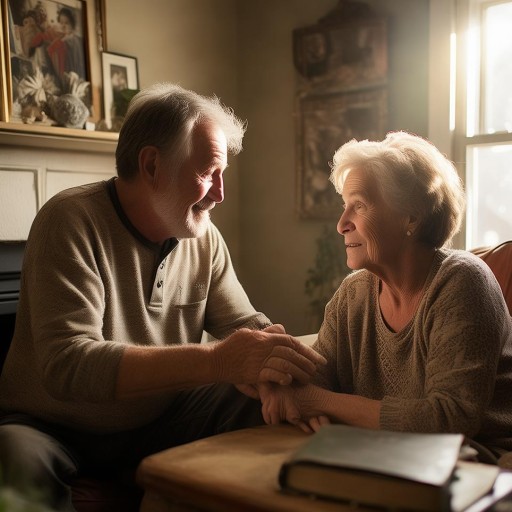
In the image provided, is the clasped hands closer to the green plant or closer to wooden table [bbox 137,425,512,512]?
wooden table [bbox 137,425,512,512]

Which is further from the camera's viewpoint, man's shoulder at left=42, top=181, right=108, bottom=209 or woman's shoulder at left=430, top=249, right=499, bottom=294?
man's shoulder at left=42, top=181, right=108, bottom=209

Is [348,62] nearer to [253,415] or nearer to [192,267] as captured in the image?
[192,267]

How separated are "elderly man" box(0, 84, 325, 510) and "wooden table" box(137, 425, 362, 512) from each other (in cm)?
28

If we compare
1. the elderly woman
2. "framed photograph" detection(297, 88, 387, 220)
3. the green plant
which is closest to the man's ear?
the elderly woman

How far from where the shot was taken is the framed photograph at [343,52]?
3.20 metres

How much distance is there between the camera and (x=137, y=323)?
6.11 feet

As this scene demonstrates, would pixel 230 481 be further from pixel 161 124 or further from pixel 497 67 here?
pixel 497 67

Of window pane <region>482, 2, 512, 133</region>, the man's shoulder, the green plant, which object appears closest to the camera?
the man's shoulder

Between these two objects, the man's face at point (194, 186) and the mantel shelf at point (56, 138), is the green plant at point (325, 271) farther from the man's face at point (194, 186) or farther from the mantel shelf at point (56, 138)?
the man's face at point (194, 186)

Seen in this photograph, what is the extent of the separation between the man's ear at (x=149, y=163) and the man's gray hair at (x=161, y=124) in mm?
16

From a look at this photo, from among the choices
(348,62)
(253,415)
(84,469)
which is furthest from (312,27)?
(84,469)

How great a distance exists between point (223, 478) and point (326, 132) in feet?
8.40

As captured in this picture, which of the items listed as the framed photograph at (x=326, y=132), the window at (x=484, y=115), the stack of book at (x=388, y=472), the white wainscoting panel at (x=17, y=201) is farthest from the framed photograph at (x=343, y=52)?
the stack of book at (x=388, y=472)

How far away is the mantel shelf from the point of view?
2672mm
